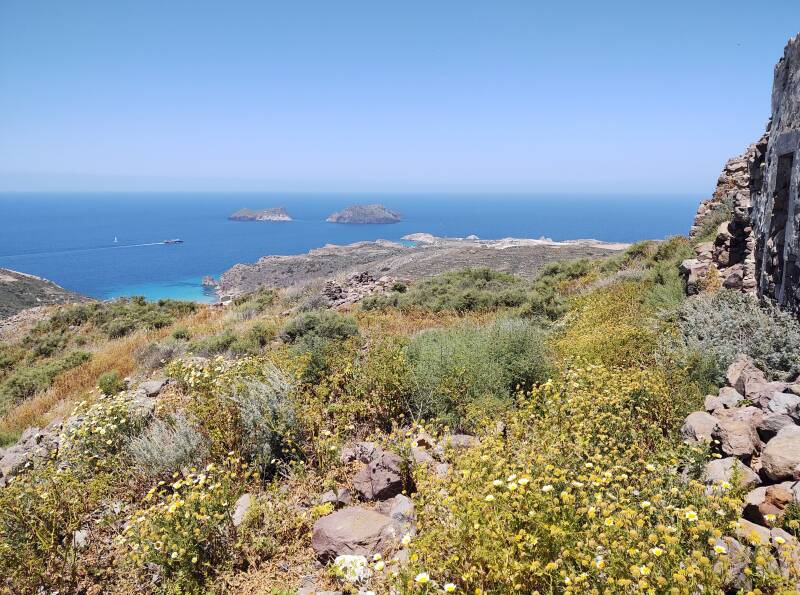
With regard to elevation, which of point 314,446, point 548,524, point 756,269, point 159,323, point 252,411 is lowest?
point 159,323

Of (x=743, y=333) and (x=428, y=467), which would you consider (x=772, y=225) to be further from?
(x=428, y=467)

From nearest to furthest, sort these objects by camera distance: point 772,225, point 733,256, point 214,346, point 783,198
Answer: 1. point 783,198
2. point 772,225
3. point 733,256
4. point 214,346

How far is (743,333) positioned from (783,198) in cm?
254

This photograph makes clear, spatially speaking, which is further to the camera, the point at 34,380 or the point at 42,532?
the point at 34,380

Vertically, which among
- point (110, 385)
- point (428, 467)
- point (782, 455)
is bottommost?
point (110, 385)

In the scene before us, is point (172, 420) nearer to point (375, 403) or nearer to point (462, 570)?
point (375, 403)

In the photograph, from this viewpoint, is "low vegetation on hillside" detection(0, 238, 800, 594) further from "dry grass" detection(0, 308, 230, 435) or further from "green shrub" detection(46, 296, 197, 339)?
"green shrub" detection(46, 296, 197, 339)

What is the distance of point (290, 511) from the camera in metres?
→ 4.38

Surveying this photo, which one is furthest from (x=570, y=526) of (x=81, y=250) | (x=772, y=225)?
(x=81, y=250)

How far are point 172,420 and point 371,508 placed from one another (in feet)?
10.8

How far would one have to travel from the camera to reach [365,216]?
578 feet

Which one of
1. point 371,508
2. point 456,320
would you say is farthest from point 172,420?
point 456,320

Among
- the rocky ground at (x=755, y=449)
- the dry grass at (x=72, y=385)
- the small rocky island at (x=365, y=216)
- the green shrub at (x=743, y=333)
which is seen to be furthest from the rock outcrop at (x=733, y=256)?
the small rocky island at (x=365, y=216)

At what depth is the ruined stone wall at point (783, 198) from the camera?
6.56 metres
